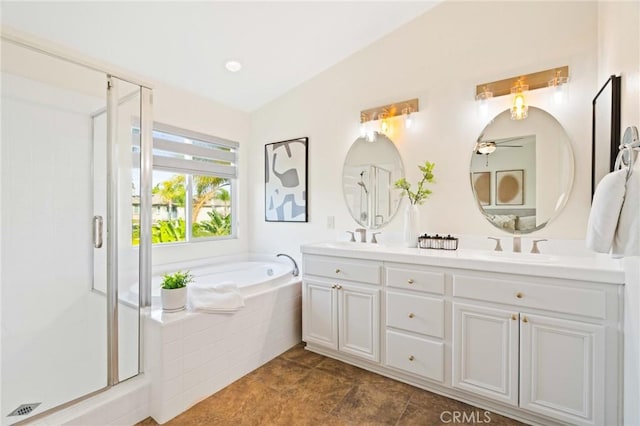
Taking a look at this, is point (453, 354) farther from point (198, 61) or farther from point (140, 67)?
point (140, 67)

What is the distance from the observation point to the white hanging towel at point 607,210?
1043 millimetres

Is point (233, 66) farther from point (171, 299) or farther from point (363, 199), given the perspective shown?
point (171, 299)

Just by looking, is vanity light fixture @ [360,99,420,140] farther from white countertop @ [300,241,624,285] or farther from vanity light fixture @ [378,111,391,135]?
white countertop @ [300,241,624,285]

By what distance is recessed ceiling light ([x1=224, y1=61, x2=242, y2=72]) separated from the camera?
8.92ft

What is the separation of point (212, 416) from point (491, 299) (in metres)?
1.76

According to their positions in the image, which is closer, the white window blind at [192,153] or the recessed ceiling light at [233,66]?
the recessed ceiling light at [233,66]

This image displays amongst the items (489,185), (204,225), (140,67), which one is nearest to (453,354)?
(489,185)

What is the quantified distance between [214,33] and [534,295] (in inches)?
111

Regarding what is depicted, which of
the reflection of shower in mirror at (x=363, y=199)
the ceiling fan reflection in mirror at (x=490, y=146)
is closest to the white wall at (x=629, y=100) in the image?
the ceiling fan reflection in mirror at (x=490, y=146)

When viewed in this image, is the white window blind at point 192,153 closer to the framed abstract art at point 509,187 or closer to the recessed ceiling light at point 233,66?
the recessed ceiling light at point 233,66

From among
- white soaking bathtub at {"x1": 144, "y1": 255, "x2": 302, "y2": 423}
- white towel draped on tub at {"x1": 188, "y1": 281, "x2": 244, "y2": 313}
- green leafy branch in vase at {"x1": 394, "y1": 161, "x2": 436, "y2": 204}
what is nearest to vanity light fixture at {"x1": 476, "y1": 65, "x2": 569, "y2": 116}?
green leafy branch in vase at {"x1": 394, "y1": 161, "x2": 436, "y2": 204}

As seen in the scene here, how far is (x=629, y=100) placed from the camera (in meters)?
1.35

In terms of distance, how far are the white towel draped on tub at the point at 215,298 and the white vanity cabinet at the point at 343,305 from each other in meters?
0.62

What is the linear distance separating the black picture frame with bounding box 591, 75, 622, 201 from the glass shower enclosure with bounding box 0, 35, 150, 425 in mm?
2686
